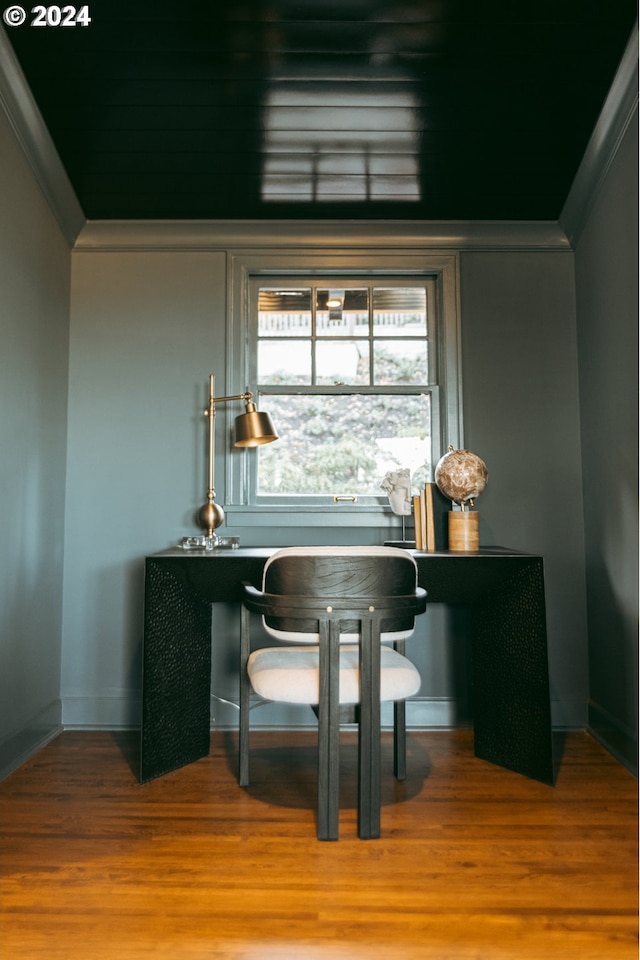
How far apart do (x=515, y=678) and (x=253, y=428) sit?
159 cm

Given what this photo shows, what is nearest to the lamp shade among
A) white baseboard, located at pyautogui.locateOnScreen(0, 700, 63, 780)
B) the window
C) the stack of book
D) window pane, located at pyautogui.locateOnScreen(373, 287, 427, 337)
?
the window

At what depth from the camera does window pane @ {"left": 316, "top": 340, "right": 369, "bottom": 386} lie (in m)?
3.69

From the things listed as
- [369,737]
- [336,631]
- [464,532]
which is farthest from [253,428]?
[369,737]

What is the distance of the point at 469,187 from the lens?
11.0ft

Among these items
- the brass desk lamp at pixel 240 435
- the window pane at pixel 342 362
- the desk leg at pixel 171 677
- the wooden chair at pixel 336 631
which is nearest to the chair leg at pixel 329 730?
the wooden chair at pixel 336 631

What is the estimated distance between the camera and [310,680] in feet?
7.34

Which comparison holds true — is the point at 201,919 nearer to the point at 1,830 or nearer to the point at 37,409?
the point at 1,830

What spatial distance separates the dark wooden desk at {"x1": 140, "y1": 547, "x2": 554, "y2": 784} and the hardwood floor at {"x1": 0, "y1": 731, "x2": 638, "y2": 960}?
14cm

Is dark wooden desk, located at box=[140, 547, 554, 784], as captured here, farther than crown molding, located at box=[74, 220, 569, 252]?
No

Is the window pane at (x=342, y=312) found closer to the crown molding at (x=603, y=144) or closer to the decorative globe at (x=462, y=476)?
the decorative globe at (x=462, y=476)

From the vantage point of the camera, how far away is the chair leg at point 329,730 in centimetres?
219

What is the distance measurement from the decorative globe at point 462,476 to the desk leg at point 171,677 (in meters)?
1.24

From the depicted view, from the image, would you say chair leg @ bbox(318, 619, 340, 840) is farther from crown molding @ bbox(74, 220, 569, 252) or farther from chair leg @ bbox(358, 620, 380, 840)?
crown molding @ bbox(74, 220, 569, 252)

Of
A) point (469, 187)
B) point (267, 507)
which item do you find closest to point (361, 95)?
point (469, 187)
